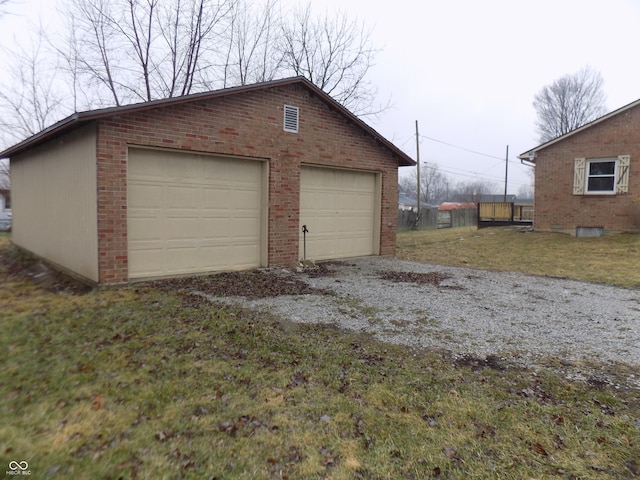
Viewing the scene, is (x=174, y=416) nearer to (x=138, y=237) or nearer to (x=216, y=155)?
(x=138, y=237)

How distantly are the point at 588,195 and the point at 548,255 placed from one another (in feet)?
14.0

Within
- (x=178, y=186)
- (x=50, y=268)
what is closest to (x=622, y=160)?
(x=178, y=186)

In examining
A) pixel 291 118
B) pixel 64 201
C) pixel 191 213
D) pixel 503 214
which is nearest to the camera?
pixel 191 213

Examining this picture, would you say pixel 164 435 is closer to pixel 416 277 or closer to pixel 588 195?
pixel 416 277

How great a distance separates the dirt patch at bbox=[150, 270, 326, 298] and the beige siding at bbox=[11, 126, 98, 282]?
4.54 ft

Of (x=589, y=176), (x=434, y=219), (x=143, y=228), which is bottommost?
(x=143, y=228)

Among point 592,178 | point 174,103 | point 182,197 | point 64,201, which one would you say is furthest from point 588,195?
point 64,201

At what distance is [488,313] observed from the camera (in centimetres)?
554

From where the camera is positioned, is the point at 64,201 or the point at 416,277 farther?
the point at 416,277

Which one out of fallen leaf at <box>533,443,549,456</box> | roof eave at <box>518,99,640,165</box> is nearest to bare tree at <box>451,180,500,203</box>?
roof eave at <box>518,99,640,165</box>

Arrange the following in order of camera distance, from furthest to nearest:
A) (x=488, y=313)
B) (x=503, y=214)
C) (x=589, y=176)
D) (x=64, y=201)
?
(x=503, y=214) < (x=589, y=176) < (x=64, y=201) < (x=488, y=313)

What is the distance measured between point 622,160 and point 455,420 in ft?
48.8

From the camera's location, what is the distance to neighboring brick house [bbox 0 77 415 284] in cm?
661

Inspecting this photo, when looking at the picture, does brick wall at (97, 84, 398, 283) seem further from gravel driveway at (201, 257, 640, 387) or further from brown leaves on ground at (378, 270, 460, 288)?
brown leaves on ground at (378, 270, 460, 288)
